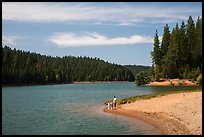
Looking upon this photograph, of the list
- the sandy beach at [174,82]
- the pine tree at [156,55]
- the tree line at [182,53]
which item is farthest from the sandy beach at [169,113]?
the pine tree at [156,55]

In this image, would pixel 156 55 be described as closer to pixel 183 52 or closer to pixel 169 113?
pixel 183 52

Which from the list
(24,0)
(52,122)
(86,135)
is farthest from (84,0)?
(52,122)

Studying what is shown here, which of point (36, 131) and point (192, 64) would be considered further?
point (192, 64)

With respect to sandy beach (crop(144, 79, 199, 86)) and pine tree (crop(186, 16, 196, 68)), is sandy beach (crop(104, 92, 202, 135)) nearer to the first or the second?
sandy beach (crop(144, 79, 199, 86))

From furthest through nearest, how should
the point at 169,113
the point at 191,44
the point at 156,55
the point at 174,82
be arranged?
the point at 156,55 → the point at 191,44 → the point at 174,82 → the point at 169,113

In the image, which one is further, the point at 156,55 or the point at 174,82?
the point at 156,55

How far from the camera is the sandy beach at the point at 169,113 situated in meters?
26.6

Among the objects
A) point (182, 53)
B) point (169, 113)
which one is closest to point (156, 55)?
point (182, 53)

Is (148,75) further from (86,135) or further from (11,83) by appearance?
(86,135)

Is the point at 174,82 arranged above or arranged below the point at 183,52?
below

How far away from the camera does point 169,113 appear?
34.8 meters

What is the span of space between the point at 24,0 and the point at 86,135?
15263 millimetres

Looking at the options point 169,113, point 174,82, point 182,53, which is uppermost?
point 182,53

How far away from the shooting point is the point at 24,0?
1245 centimetres
